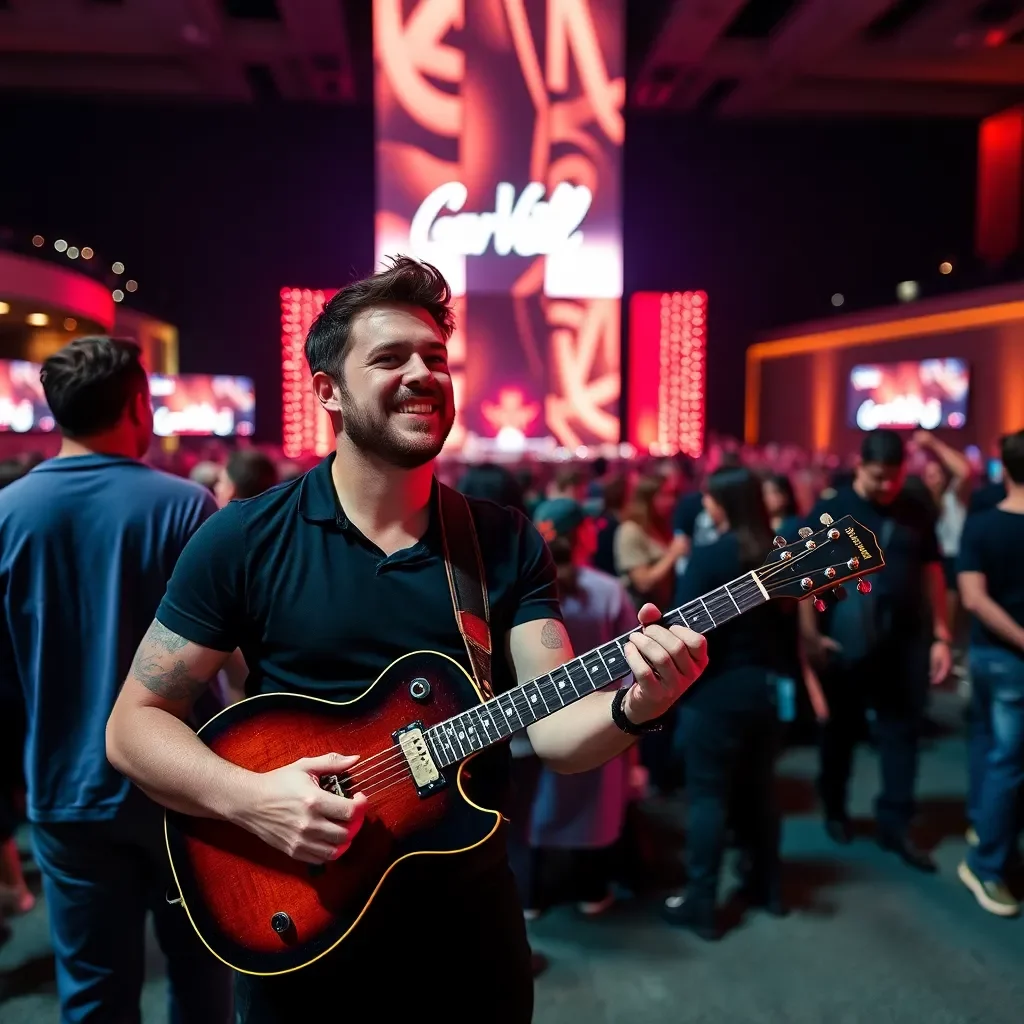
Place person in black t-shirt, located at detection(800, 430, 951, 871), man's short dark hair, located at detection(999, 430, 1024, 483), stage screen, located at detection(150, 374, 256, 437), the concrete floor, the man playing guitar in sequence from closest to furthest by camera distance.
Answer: the man playing guitar → the concrete floor → man's short dark hair, located at detection(999, 430, 1024, 483) → person in black t-shirt, located at detection(800, 430, 951, 871) → stage screen, located at detection(150, 374, 256, 437)

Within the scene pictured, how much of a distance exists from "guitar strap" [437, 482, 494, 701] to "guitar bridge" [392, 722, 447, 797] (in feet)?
0.37

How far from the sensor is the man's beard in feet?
4.72

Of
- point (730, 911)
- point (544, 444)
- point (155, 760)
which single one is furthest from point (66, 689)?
point (544, 444)

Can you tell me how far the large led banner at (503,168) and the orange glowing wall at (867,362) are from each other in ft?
18.3

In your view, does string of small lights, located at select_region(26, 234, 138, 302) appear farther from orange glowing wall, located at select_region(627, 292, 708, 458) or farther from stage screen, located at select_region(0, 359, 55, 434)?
orange glowing wall, located at select_region(627, 292, 708, 458)

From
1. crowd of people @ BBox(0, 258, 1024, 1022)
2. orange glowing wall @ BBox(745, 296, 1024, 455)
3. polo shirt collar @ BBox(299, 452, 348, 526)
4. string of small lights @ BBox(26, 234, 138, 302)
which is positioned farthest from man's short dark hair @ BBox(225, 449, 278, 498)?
orange glowing wall @ BBox(745, 296, 1024, 455)

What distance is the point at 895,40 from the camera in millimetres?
14781

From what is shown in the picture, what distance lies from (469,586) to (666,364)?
49.4ft

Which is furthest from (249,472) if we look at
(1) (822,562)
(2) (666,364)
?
(2) (666,364)

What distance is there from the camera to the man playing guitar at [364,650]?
1.40 metres

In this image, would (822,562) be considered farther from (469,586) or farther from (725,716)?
(725,716)

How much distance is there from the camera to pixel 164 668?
57.7 inches

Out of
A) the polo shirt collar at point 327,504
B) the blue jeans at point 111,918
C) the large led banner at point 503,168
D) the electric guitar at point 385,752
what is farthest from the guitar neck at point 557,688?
the large led banner at point 503,168

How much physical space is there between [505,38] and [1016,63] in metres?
10.1
